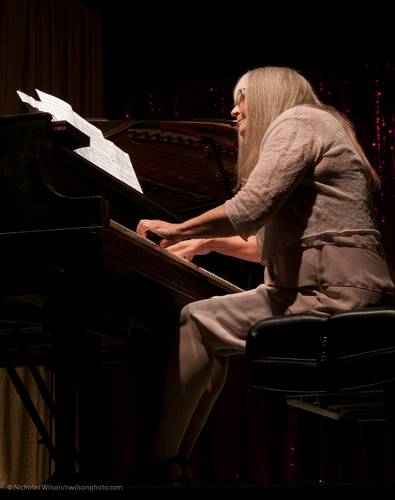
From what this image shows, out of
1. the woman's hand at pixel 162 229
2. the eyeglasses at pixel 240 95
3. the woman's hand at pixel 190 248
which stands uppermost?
the eyeglasses at pixel 240 95

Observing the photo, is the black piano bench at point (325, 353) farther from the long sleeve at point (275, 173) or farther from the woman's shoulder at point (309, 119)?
the woman's shoulder at point (309, 119)

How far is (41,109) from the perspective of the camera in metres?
2.49

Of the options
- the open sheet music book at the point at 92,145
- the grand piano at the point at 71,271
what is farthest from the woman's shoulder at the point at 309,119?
the open sheet music book at the point at 92,145

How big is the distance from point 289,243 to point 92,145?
834 mm

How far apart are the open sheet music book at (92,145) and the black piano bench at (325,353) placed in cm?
96

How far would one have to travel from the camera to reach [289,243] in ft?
7.25

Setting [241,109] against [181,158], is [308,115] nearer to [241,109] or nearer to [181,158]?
[241,109]

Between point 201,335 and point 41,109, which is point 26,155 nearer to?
point 41,109

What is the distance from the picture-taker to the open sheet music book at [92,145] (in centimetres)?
255

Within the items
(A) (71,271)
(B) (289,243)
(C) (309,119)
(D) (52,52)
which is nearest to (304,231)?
(B) (289,243)

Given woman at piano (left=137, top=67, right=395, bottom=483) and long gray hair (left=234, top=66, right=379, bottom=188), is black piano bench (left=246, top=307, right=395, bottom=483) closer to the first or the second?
woman at piano (left=137, top=67, right=395, bottom=483)

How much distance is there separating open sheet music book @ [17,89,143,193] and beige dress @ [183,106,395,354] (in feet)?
2.18

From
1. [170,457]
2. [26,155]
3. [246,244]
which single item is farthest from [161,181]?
[170,457]

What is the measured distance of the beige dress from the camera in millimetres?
2145
